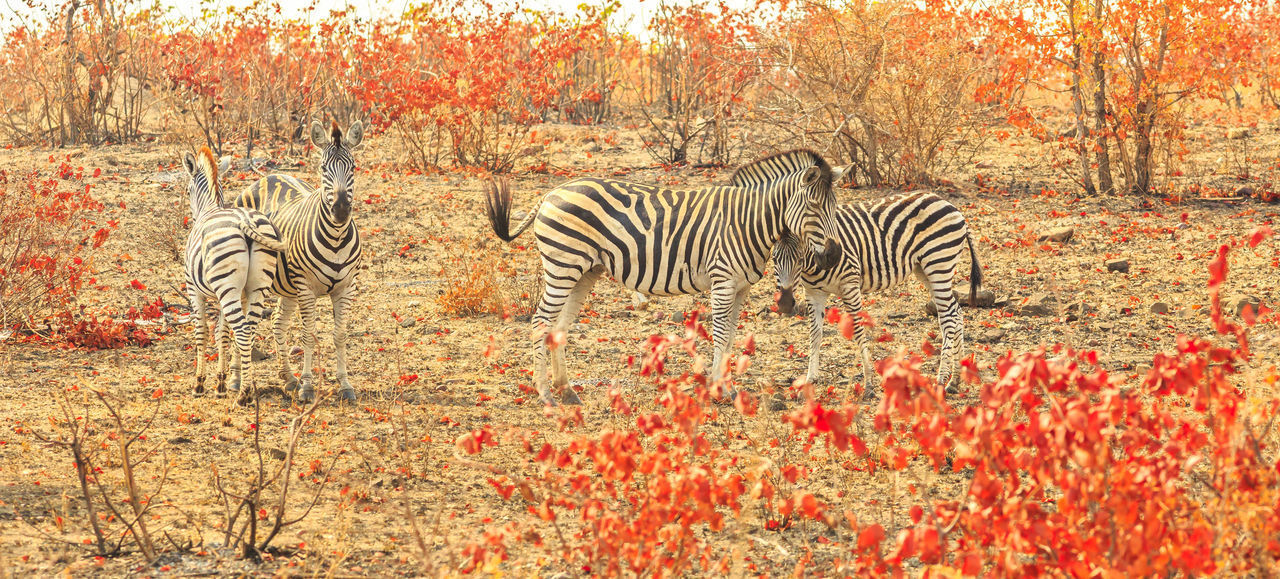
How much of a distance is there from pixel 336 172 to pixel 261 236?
662 millimetres

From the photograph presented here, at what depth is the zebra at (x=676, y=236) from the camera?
784 centimetres

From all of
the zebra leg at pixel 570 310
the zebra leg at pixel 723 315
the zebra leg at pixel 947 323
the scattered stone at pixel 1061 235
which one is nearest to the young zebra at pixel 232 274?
the zebra leg at pixel 570 310

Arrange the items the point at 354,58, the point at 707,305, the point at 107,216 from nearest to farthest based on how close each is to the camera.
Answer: the point at 707,305 < the point at 107,216 < the point at 354,58

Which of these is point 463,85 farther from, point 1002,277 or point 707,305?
point 1002,277

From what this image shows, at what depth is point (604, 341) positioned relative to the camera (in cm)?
965

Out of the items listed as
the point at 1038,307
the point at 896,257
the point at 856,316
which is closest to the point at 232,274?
the point at 856,316

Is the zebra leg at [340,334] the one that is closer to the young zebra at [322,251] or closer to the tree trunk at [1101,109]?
the young zebra at [322,251]

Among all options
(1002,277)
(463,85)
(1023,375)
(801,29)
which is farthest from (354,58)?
(1023,375)

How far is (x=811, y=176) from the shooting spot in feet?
24.8

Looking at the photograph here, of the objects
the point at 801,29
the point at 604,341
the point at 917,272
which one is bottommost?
the point at 604,341

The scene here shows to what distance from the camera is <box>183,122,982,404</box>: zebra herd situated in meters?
7.61

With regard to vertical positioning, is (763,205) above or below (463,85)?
below

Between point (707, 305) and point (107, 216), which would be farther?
point (107, 216)

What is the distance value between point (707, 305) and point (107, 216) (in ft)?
24.2
